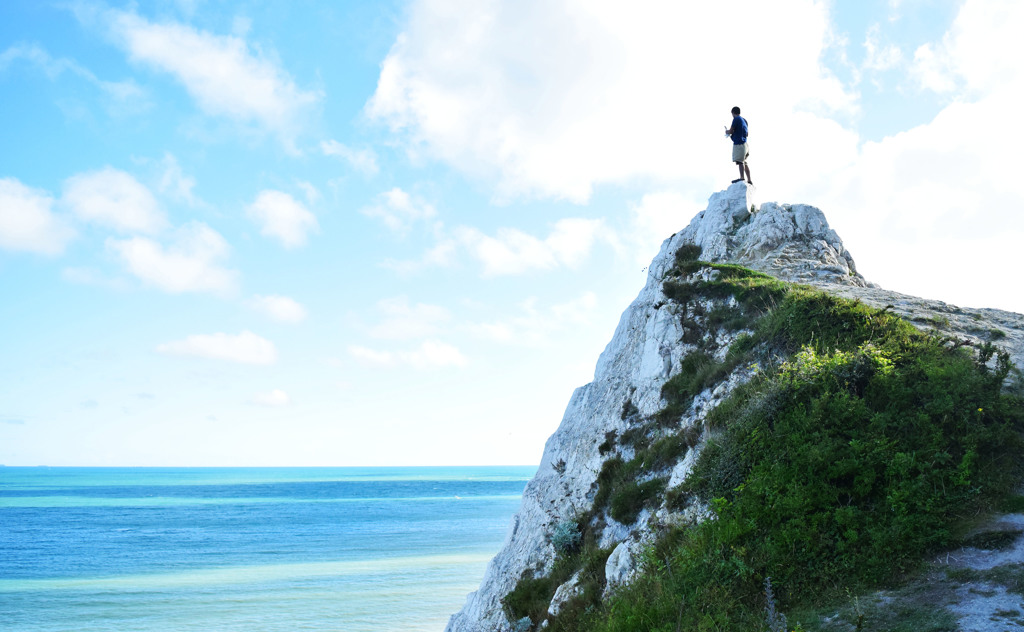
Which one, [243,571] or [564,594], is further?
[243,571]

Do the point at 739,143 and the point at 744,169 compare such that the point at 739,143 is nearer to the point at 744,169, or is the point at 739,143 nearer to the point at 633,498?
the point at 744,169

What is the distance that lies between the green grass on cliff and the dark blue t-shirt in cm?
1256

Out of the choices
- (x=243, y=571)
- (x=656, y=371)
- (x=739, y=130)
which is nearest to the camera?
(x=656, y=371)

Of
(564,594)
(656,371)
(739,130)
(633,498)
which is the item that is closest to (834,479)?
(633,498)

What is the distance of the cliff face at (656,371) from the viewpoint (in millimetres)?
12359

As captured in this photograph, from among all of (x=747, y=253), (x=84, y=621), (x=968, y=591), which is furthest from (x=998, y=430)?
(x=84, y=621)

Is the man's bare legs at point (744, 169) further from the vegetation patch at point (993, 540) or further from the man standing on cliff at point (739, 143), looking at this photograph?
the vegetation patch at point (993, 540)

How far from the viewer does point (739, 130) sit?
21719mm

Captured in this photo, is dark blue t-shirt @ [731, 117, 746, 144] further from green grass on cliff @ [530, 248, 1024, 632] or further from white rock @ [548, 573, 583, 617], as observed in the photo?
white rock @ [548, 573, 583, 617]

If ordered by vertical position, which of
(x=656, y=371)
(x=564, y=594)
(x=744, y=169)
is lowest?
(x=564, y=594)

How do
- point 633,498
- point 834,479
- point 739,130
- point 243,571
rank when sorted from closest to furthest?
1. point 834,479
2. point 633,498
3. point 739,130
4. point 243,571

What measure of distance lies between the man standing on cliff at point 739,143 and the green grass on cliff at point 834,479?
12.6 metres

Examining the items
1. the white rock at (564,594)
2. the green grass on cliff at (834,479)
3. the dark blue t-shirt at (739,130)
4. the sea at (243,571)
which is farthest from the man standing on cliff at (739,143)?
the sea at (243,571)

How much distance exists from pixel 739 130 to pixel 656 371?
1065 centimetres
